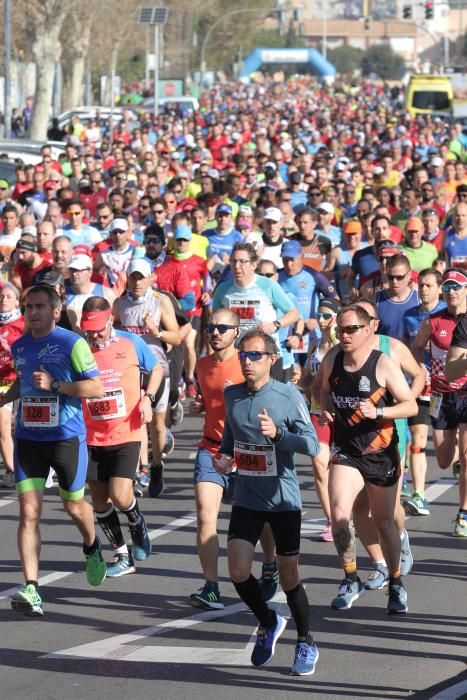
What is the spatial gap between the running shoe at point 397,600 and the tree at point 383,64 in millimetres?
169166

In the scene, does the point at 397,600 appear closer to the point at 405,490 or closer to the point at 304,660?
the point at 304,660

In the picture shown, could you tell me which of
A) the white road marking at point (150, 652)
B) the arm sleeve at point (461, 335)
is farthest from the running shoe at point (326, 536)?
the white road marking at point (150, 652)

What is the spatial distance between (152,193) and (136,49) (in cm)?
5687

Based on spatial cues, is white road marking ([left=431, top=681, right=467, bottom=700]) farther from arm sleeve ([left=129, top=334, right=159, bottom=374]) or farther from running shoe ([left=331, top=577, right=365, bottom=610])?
arm sleeve ([left=129, top=334, right=159, bottom=374])

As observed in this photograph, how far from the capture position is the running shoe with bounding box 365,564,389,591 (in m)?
9.42

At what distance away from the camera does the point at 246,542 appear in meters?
7.78

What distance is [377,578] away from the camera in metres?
9.45

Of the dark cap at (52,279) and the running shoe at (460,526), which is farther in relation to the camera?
the dark cap at (52,279)

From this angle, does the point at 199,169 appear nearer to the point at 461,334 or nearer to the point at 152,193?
the point at 152,193

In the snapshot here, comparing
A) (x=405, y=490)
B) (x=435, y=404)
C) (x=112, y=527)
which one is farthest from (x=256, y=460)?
(x=405, y=490)

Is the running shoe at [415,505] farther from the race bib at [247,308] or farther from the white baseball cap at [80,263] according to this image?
the white baseball cap at [80,263]

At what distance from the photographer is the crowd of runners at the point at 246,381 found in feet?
25.9

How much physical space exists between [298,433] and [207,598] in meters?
1.58

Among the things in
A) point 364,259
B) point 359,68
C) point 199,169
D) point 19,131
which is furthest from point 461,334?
point 359,68
